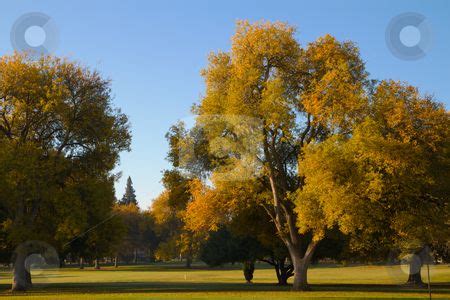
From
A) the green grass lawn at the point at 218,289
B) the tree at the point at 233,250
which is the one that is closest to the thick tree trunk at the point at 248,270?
the tree at the point at 233,250

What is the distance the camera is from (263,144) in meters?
36.0

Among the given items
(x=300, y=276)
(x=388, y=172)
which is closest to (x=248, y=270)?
(x=300, y=276)

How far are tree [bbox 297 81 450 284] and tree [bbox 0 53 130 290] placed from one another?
56.9 feet

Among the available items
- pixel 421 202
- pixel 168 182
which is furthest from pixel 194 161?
pixel 421 202

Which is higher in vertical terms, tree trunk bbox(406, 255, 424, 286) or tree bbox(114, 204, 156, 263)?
tree bbox(114, 204, 156, 263)

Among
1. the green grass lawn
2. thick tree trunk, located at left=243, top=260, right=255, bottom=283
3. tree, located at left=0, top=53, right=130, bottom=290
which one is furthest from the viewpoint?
thick tree trunk, located at left=243, top=260, right=255, bottom=283

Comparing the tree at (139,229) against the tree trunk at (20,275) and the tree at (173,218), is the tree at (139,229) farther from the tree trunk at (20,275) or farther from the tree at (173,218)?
the tree trunk at (20,275)

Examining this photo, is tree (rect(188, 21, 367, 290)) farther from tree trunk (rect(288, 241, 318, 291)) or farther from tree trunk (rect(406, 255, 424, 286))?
tree trunk (rect(406, 255, 424, 286))

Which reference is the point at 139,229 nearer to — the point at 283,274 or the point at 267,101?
the point at 283,274

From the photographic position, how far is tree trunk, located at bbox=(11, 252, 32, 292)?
3834cm

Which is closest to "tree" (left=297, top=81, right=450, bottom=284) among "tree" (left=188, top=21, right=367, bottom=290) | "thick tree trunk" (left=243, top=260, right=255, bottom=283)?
"tree" (left=188, top=21, right=367, bottom=290)

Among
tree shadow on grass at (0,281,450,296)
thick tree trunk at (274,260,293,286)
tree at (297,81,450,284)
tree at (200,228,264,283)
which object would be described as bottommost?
tree shadow on grass at (0,281,450,296)

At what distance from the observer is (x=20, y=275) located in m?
38.9

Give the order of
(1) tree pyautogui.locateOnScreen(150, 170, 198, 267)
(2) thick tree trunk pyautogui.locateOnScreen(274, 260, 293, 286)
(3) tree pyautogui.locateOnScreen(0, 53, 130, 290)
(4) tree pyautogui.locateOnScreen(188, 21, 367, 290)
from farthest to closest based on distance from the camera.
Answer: (2) thick tree trunk pyautogui.locateOnScreen(274, 260, 293, 286), (1) tree pyautogui.locateOnScreen(150, 170, 198, 267), (3) tree pyautogui.locateOnScreen(0, 53, 130, 290), (4) tree pyautogui.locateOnScreen(188, 21, 367, 290)
